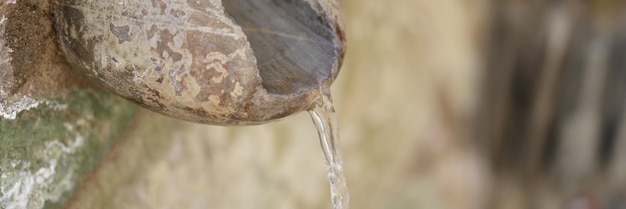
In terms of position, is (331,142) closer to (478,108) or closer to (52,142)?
(52,142)

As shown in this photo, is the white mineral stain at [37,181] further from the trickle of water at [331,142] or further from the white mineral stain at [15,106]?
the trickle of water at [331,142]

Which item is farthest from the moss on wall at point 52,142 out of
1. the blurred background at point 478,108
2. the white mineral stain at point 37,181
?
the blurred background at point 478,108

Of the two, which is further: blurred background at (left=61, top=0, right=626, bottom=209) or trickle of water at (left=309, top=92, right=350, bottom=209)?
blurred background at (left=61, top=0, right=626, bottom=209)

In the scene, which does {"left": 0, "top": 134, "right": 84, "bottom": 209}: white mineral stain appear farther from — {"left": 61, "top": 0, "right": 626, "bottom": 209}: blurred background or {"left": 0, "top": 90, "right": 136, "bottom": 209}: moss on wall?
{"left": 61, "top": 0, "right": 626, "bottom": 209}: blurred background

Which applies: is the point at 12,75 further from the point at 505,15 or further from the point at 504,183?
the point at 504,183

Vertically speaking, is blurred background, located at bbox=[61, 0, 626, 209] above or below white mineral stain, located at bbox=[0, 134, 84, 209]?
below

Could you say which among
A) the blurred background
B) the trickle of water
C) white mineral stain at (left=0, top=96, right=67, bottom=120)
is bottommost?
the blurred background

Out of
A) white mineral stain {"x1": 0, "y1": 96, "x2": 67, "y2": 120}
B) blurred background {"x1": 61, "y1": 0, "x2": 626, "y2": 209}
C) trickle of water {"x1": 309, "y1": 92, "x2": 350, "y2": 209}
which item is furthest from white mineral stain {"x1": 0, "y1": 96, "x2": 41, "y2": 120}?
blurred background {"x1": 61, "y1": 0, "x2": 626, "y2": 209}
